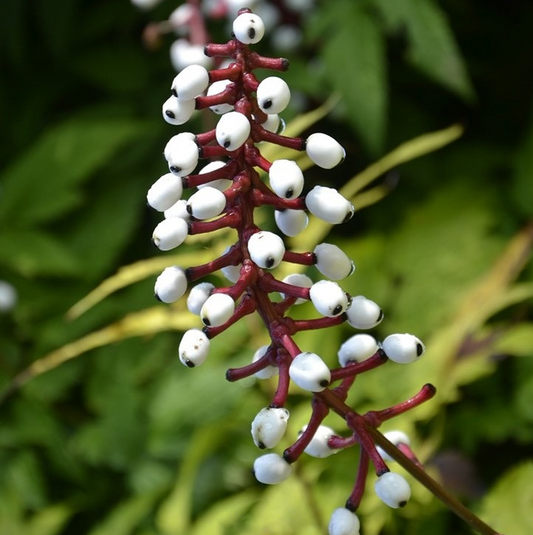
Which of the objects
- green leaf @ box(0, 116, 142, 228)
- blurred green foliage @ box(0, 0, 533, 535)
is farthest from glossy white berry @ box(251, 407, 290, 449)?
green leaf @ box(0, 116, 142, 228)

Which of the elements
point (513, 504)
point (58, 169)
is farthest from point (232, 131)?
point (58, 169)

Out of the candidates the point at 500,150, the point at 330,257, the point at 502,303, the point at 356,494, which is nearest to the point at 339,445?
the point at 356,494

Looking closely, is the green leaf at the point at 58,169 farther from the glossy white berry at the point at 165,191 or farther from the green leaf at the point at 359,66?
the glossy white berry at the point at 165,191

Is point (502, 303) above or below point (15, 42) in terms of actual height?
below

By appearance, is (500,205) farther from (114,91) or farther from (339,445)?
(339,445)

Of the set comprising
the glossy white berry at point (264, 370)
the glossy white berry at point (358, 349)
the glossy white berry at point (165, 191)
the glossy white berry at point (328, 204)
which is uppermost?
the glossy white berry at point (165, 191)

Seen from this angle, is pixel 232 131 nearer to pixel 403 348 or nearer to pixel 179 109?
pixel 179 109

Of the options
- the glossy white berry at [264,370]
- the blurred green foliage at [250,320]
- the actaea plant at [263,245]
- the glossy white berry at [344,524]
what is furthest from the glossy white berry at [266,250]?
the blurred green foliage at [250,320]

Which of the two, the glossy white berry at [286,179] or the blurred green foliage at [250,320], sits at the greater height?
the glossy white berry at [286,179]
